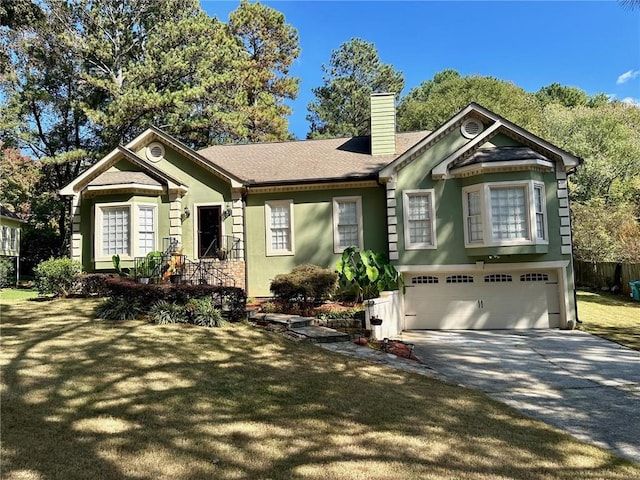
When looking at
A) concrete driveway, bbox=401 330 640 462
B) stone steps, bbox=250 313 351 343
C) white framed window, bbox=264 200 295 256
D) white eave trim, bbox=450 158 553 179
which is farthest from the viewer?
white framed window, bbox=264 200 295 256

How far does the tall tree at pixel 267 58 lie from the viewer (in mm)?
31312

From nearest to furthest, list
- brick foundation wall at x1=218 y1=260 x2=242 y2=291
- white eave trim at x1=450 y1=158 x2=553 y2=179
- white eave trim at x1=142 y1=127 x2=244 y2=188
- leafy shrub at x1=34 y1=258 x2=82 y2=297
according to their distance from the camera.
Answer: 1. white eave trim at x1=450 y1=158 x2=553 y2=179
2. leafy shrub at x1=34 y1=258 x2=82 y2=297
3. brick foundation wall at x1=218 y1=260 x2=242 y2=291
4. white eave trim at x1=142 y1=127 x2=244 y2=188

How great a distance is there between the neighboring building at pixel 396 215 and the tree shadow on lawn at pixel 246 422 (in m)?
6.67

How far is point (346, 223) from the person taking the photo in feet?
49.5

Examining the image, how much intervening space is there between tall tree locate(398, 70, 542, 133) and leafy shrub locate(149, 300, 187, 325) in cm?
2748

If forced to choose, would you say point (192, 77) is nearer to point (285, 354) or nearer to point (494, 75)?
point (285, 354)

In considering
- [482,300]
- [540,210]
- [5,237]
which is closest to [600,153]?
[540,210]

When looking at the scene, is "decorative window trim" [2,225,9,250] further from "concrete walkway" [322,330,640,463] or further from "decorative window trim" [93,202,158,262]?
"concrete walkway" [322,330,640,463]

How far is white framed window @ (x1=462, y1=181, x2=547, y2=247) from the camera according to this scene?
13.1m

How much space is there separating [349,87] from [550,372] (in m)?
32.2

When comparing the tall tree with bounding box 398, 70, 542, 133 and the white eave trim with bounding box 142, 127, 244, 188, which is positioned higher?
the tall tree with bounding box 398, 70, 542, 133

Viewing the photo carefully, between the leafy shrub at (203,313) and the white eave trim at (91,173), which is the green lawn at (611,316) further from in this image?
the white eave trim at (91,173)

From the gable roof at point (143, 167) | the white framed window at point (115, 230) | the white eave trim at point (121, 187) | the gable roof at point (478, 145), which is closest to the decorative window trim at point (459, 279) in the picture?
the gable roof at point (478, 145)

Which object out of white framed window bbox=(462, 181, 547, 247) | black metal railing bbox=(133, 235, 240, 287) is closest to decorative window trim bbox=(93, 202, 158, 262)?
black metal railing bbox=(133, 235, 240, 287)
